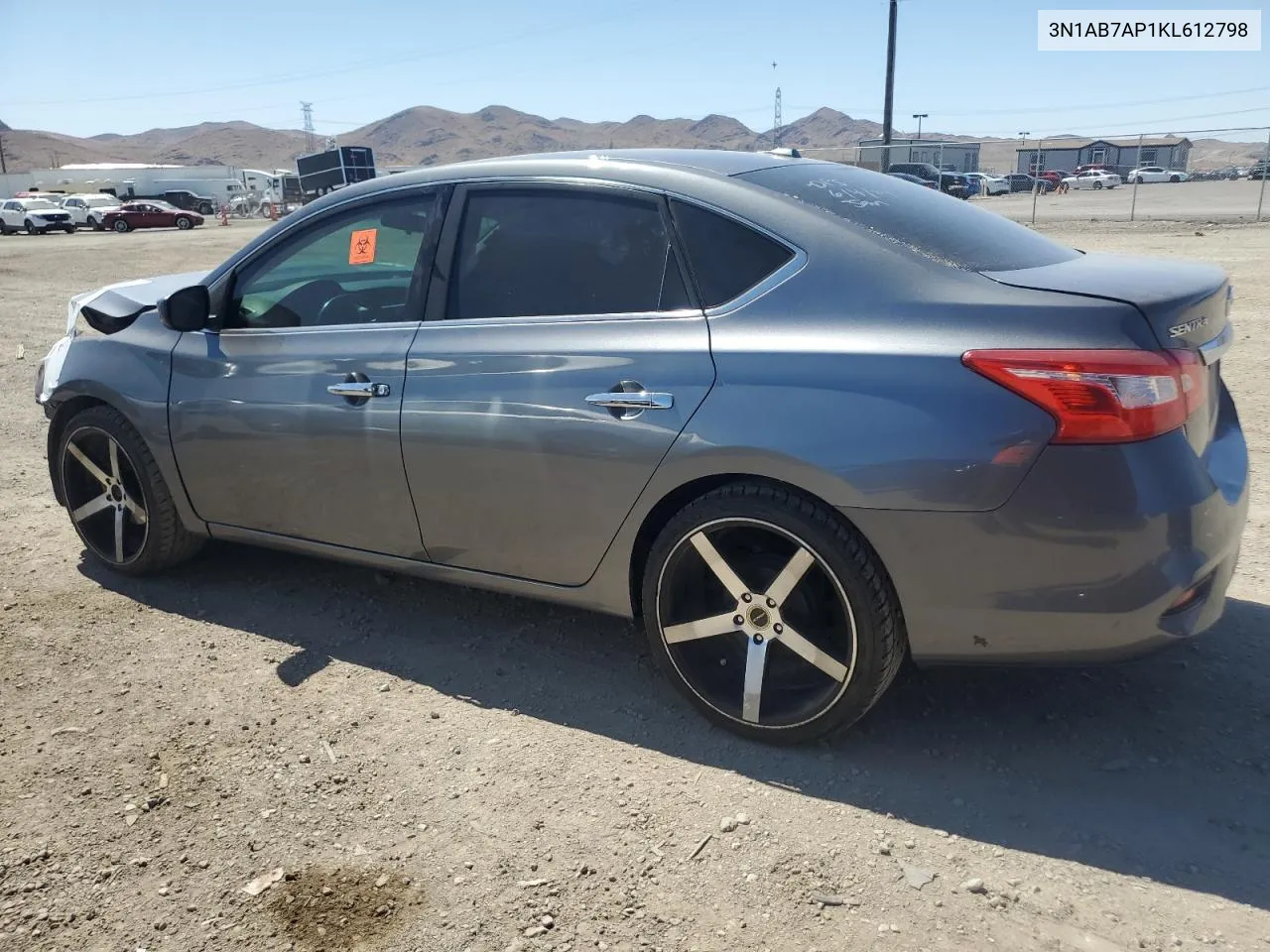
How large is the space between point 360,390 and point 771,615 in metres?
1.63

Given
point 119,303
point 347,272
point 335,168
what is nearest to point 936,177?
point 335,168

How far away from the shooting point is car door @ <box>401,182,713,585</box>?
3.05 metres

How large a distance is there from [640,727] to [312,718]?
1.08 metres

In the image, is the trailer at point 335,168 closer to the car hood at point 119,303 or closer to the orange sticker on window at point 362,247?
the car hood at point 119,303

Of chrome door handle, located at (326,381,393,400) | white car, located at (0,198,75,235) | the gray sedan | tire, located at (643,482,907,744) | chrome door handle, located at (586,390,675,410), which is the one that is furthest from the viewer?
white car, located at (0,198,75,235)

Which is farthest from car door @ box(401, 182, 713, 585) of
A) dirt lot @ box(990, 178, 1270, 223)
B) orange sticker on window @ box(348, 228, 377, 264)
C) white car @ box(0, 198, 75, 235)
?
white car @ box(0, 198, 75, 235)

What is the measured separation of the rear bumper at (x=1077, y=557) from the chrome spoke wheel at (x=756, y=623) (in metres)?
0.23

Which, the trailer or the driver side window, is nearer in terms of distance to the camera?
the driver side window

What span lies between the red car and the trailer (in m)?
11.9

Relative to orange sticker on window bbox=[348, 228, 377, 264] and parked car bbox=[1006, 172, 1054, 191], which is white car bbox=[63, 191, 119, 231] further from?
orange sticker on window bbox=[348, 228, 377, 264]

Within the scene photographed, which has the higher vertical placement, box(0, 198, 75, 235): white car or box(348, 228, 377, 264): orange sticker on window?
box(348, 228, 377, 264): orange sticker on window

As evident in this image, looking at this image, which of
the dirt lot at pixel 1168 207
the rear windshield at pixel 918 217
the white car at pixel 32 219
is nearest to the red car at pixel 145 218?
the white car at pixel 32 219

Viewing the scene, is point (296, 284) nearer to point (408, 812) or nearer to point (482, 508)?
point (482, 508)

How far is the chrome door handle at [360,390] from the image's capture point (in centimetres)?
352
